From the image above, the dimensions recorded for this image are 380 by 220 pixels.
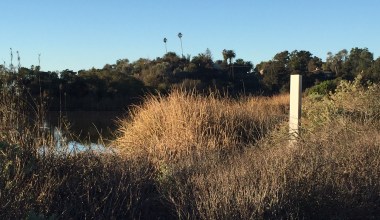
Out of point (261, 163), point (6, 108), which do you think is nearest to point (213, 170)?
point (261, 163)

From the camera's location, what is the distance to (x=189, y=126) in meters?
11.0

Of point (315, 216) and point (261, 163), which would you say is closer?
point (315, 216)

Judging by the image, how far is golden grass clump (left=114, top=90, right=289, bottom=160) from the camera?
1030cm

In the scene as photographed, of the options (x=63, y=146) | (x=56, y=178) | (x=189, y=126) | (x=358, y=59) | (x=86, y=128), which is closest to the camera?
(x=56, y=178)

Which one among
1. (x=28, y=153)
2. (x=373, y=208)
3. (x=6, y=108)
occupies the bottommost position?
(x=373, y=208)

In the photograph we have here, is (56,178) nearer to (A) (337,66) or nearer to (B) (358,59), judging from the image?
(A) (337,66)

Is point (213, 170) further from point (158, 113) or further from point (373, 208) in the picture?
point (158, 113)

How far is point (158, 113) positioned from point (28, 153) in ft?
21.1

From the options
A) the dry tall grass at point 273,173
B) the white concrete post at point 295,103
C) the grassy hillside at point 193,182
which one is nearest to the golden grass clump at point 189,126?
the dry tall grass at point 273,173

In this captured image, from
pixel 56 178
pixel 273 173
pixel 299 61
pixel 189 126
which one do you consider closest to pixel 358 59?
pixel 299 61

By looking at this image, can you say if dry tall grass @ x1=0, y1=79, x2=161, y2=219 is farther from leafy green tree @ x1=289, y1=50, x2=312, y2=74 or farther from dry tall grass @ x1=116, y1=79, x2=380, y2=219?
leafy green tree @ x1=289, y1=50, x2=312, y2=74

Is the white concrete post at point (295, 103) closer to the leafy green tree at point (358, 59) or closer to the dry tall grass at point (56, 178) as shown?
the dry tall grass at point (56, 178)

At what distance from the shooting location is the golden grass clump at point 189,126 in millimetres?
10297

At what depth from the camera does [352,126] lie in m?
9.84
